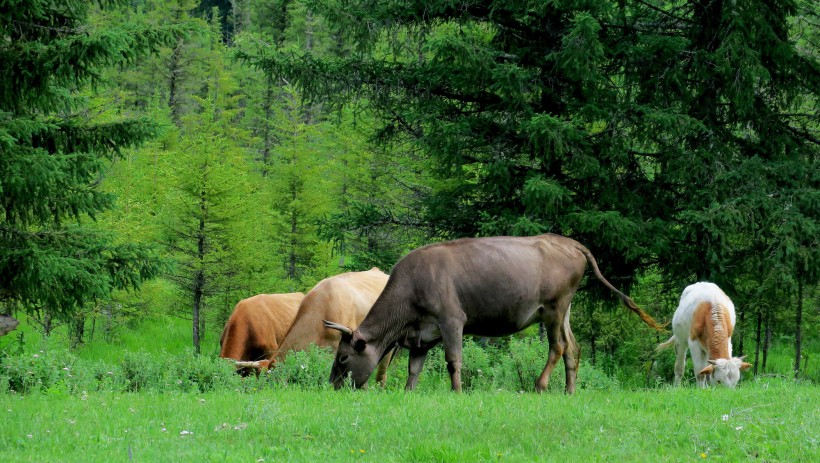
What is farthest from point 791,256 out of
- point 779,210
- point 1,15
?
point 1,15

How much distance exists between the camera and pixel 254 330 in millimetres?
15156

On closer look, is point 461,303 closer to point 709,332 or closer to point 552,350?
point 552,350

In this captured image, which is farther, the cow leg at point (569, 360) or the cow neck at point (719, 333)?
the cow neck at point (719, 333)

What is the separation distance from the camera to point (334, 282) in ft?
45.9

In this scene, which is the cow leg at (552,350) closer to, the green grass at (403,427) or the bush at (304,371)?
the green grass at (403,427)

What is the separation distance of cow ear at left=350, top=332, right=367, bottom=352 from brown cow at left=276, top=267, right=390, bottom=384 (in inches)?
81.9

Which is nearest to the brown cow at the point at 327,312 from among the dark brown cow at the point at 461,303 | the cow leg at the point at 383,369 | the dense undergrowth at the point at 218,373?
the dense undergrowth at the point at 218,373

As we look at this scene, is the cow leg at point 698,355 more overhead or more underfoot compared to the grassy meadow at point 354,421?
more underfoot

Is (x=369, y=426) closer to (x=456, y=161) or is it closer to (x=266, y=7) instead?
(x=456, y=161)

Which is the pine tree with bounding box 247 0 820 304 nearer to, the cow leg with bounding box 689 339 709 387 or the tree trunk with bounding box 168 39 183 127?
the cow leg with bounding box 689 339 709 387

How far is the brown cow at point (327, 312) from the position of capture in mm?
13438

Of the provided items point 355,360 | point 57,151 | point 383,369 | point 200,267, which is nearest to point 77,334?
point 200,267

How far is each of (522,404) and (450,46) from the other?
8285mm

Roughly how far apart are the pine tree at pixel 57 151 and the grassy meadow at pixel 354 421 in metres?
1.15
